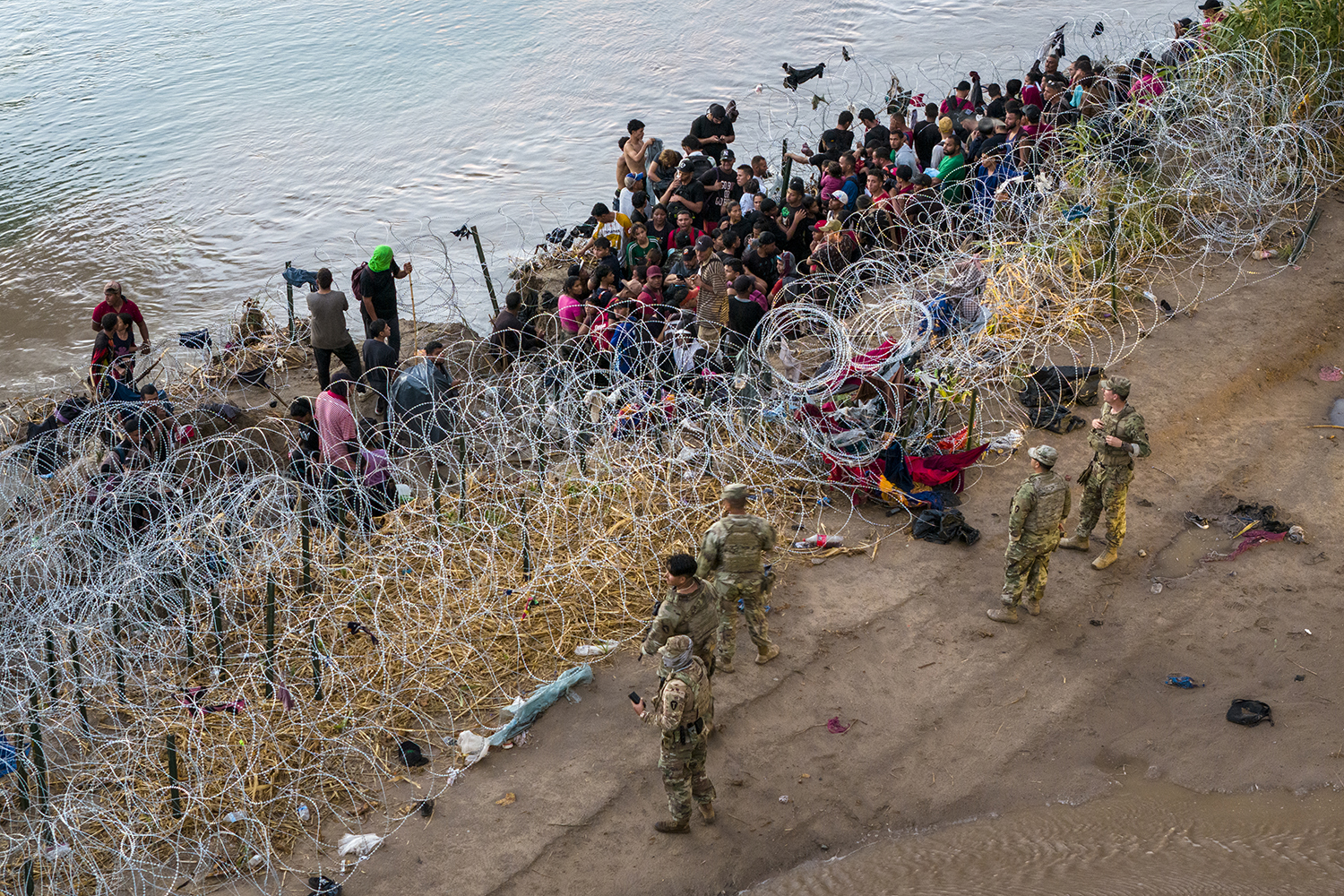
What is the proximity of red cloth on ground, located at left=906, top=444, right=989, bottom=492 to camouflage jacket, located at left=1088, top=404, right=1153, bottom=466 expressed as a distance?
1.10m

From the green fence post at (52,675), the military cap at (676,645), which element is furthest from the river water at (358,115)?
the military cap at (676,645)

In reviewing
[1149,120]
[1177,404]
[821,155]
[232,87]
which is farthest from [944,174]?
[232,87]

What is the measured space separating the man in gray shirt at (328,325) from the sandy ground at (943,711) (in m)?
4.83

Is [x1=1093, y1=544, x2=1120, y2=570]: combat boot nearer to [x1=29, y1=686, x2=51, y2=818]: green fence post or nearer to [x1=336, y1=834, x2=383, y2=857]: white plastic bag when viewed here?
[x1=336, y1=834, x2=383, y2=857]: white plastic bag

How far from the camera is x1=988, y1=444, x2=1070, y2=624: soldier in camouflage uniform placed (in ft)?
24.1

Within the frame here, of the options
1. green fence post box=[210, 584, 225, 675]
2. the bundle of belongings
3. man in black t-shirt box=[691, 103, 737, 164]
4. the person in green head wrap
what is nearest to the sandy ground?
the bundle of belongings

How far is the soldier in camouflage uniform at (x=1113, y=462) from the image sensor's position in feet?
25.7

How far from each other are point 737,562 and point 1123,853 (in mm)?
2672

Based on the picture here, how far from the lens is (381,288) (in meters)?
11.0

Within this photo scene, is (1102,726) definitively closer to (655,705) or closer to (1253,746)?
(1253,746)

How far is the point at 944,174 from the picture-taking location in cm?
1208

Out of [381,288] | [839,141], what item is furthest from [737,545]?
[839,141]

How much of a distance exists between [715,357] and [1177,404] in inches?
155

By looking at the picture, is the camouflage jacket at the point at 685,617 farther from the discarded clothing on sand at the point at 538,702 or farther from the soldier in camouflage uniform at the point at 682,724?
the discarded clothing on sand at the point at 538,702
